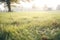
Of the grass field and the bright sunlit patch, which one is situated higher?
the bright sunlit patch

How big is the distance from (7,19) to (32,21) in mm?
292

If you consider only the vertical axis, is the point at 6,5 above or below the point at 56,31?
above

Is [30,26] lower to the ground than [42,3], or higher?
lower

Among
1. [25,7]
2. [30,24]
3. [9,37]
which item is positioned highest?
[25,7]

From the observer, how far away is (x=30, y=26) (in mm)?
2205

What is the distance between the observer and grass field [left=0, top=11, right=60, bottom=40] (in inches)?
85.1

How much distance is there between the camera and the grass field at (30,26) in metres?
2.16

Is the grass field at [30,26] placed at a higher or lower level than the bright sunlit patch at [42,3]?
lower

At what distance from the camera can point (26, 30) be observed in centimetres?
219

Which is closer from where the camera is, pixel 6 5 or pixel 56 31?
pixel 56 31

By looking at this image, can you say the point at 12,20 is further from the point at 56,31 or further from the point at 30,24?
the point at 56,31

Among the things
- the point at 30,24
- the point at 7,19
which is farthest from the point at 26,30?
the point at 7,19

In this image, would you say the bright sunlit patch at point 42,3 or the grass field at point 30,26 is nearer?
the grass field at point 30,26

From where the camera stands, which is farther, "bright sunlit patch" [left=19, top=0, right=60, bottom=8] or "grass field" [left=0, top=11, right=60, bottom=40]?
"bright sunlit patch" [left=19, top=0, right=60, bottom=8]
